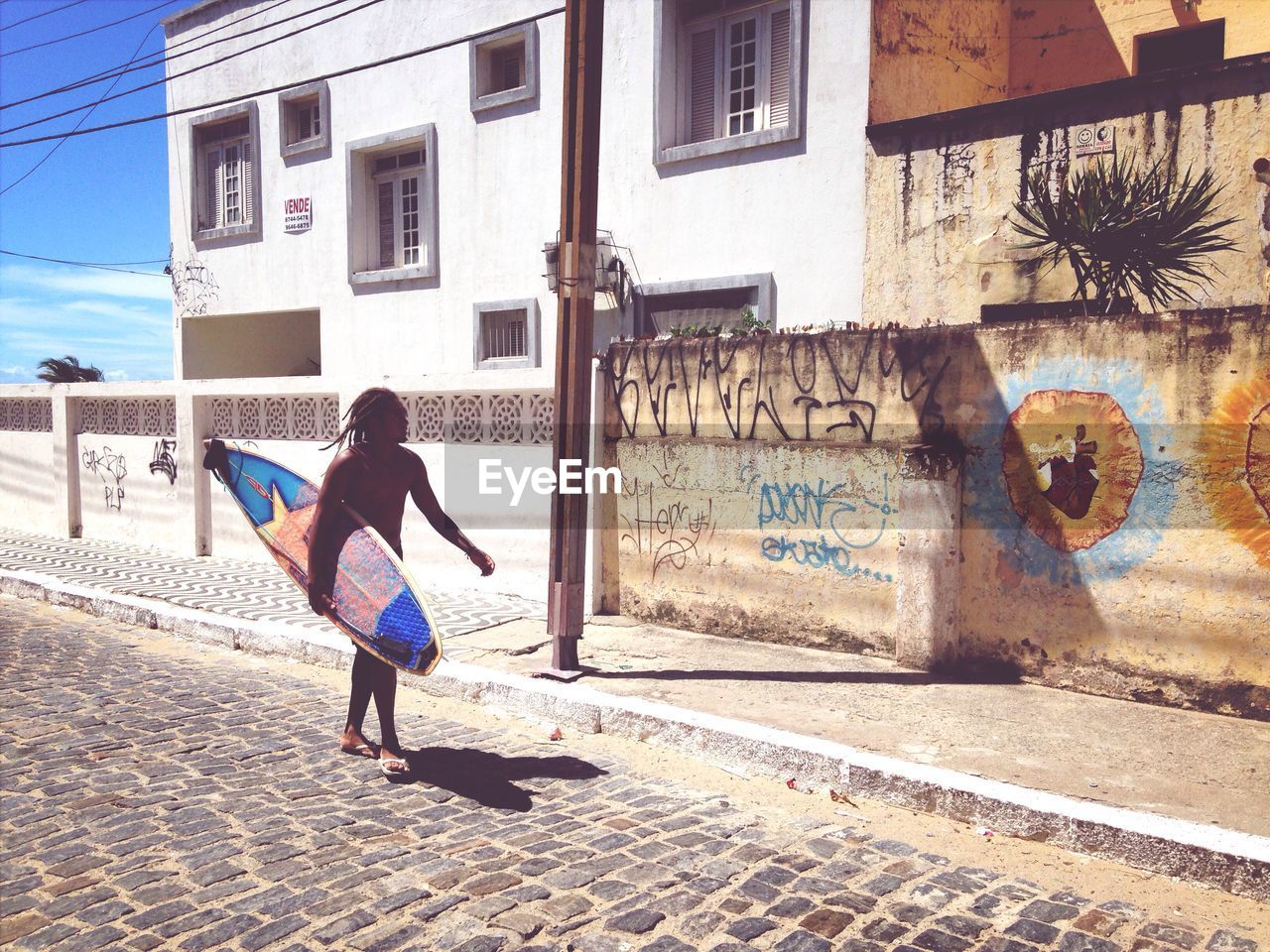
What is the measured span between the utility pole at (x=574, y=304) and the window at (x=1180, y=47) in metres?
7.99

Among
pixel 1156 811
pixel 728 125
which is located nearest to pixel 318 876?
pixel 1156 811

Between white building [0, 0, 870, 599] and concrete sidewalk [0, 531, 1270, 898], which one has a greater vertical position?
white building [0, 0, 870, 599]

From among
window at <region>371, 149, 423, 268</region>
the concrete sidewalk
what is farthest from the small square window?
the concrete sidewalk

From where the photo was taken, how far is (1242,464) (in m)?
5.30

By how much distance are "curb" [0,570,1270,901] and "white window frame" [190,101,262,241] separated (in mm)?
10960

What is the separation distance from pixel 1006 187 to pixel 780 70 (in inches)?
128

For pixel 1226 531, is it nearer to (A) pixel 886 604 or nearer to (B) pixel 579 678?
(A) pixel 886 604

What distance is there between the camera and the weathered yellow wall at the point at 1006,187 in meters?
8.12

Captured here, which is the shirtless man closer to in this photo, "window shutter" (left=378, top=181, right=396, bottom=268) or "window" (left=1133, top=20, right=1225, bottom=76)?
"window" (left=1133, top=20, right=1225, bottom=76)

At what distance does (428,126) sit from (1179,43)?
9.69 metres

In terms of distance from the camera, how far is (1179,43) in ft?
36.8

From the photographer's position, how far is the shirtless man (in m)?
4.84

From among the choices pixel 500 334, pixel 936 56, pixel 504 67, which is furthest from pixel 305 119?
pixel 936 56

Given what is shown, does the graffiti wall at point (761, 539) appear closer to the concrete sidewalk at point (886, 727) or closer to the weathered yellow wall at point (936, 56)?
the concrete sidewalk at point (886, 727)
